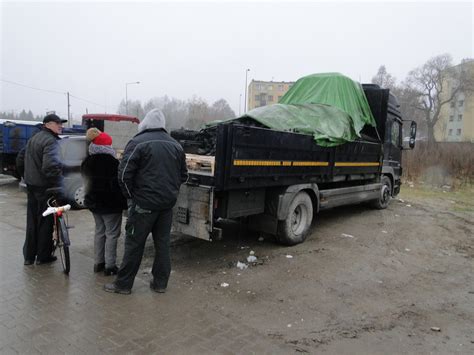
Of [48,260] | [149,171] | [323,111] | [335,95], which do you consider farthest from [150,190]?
[335,95]

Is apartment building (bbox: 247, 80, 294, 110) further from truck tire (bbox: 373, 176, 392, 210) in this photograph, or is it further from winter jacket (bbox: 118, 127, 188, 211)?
winter jacket (bbox: 118, 127, 188, 211)

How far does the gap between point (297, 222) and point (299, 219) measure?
67mm

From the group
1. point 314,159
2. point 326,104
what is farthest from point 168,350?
point 326,104

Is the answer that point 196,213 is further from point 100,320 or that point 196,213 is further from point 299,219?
point 299,219

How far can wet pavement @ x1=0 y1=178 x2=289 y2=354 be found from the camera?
317 cm

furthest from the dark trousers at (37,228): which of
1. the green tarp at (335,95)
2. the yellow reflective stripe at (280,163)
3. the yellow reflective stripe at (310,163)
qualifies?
the green tarp at (335,95)

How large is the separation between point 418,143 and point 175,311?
20877mm

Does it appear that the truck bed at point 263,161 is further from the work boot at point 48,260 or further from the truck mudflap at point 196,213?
the work boot at point 48,260

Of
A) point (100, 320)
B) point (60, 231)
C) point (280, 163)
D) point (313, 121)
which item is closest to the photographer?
point (100, 320)

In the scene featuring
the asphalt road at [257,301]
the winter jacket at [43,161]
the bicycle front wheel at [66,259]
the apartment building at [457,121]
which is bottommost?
the asphalt road at [257,301]

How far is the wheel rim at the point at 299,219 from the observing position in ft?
21.1

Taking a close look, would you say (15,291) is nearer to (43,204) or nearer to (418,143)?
(43,204)

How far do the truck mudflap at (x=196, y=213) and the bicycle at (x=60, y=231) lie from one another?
4.60ft

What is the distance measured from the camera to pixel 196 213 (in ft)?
16.3
